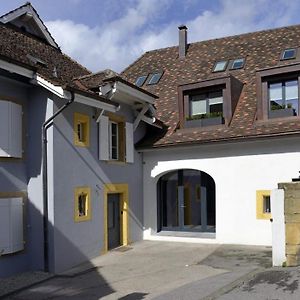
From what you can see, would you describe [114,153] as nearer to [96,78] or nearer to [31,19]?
[96,78]

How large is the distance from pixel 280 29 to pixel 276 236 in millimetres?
12124

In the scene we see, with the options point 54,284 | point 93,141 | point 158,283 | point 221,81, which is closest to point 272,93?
point 221,81


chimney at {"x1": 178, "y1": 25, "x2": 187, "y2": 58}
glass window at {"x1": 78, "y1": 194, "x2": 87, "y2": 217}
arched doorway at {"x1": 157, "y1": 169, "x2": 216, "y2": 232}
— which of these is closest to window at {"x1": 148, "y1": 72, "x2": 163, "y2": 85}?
chimney at {"x1": 178, "y1": 25, "x2": 187, "y2": 58}

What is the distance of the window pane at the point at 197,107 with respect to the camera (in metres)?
16.8

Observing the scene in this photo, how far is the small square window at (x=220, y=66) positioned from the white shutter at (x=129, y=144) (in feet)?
16.4

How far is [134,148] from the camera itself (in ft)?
54.5

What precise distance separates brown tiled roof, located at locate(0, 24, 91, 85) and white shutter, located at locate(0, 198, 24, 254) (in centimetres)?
344

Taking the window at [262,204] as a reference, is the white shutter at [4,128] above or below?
above

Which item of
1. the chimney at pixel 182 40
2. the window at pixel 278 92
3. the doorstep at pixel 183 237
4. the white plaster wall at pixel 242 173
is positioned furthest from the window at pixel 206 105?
the chimney at pixel 182 40

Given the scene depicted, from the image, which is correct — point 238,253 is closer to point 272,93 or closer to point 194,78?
point 272,93

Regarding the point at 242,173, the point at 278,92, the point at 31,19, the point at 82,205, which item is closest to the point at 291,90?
the point at 278,92

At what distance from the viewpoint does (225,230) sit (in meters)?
15.5

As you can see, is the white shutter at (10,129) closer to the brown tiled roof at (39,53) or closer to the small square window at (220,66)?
the brown tiled roof at (39,53)

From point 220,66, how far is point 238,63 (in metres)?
0.78
